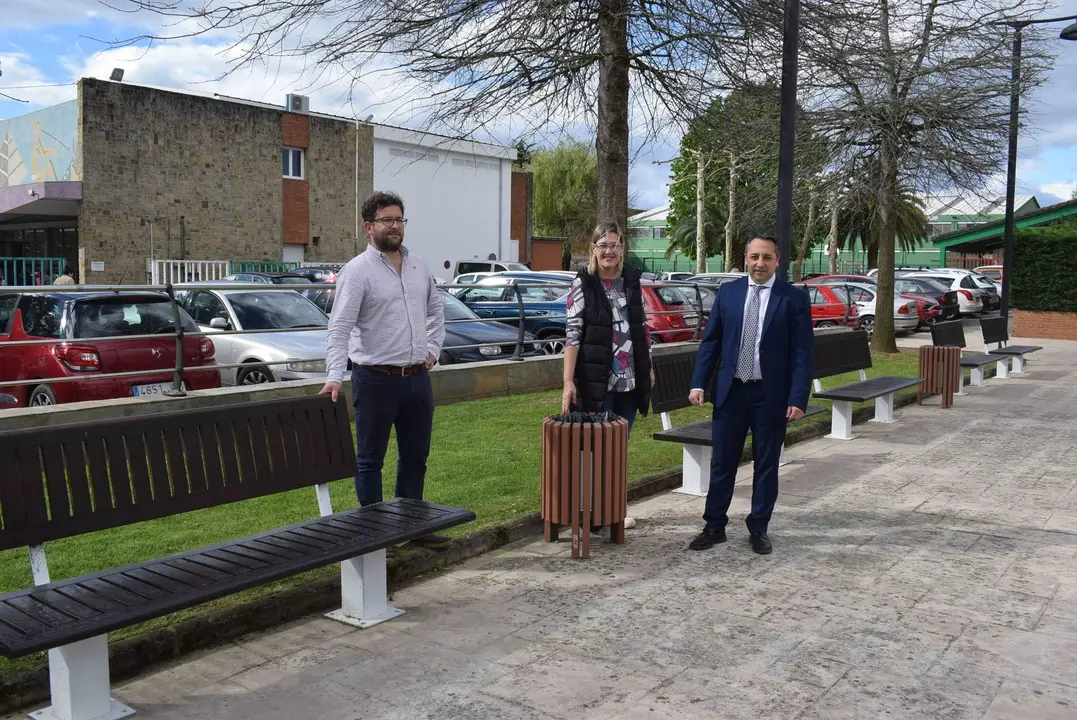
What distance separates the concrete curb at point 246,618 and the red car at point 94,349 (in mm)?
3961

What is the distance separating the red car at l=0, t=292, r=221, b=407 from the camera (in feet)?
30.2

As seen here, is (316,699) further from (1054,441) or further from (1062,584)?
(1054,441)

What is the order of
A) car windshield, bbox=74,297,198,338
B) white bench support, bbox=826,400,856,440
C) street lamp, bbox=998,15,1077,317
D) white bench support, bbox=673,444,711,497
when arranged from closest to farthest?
white bench support, bbox=673,444,711,497 < car windshield, bbox=74,297,198,338 < white bench support, bbox=826,400,856,440 < street lamp, bbox=998,15,1077,317

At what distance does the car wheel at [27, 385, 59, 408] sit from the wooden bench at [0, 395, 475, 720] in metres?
5.00

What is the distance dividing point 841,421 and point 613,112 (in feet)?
13.1

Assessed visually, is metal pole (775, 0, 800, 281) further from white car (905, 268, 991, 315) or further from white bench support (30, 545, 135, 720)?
white car (905, 268, 991, 315)

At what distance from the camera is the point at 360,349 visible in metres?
5.38

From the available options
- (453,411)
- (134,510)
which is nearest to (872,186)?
(453,411)

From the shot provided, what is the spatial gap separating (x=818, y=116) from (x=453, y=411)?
32.5 ft

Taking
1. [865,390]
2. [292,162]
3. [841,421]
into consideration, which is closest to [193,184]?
[292,162]

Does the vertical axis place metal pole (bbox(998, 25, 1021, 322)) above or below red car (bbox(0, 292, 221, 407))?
above

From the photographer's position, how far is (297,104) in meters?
39.2

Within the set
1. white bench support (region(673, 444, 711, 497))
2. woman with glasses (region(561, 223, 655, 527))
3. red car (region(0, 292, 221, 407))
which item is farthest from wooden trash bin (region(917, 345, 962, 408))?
red car (region(0, 292, 221, 407))

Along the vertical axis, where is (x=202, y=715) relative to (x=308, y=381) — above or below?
below
